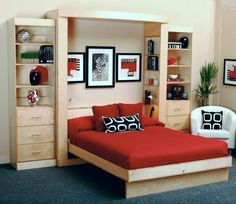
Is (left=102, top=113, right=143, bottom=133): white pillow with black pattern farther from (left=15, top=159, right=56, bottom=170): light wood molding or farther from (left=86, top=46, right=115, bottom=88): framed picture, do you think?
(left=15, top=159, right=56, bottom=170): light wood molding

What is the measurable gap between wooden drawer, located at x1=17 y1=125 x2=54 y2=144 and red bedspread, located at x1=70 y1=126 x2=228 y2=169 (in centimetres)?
33

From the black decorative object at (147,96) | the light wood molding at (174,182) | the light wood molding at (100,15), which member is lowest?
the light wood molding at (174,182)

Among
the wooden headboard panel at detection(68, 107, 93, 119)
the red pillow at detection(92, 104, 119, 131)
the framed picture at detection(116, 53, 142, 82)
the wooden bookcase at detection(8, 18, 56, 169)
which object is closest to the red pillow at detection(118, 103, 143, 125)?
the red pillow at detection(92, 104, 119, 131)

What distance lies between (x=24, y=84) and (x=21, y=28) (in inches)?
30.9

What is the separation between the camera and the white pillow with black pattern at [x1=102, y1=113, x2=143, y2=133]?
20.4ft

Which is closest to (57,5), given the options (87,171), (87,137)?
(87,137)

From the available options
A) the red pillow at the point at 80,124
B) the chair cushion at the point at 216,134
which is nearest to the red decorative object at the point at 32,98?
the red pillow at the point at 80,124

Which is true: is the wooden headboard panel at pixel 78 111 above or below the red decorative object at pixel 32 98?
below

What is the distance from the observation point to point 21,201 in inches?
193

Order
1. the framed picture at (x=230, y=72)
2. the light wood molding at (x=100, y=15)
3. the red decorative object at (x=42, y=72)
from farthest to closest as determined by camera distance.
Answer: the framed picture at (x=230, y=72), the red decorative object at (x=42, y=72), the light wood molding at (x=100, y=15)

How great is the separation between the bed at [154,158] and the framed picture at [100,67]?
104cm

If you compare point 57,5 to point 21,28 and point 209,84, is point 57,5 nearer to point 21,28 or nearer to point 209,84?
point 21,28

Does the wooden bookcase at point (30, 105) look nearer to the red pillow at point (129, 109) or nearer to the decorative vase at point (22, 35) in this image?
the decorative vase at point (22, 35)

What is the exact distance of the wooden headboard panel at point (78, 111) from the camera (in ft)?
22.1
